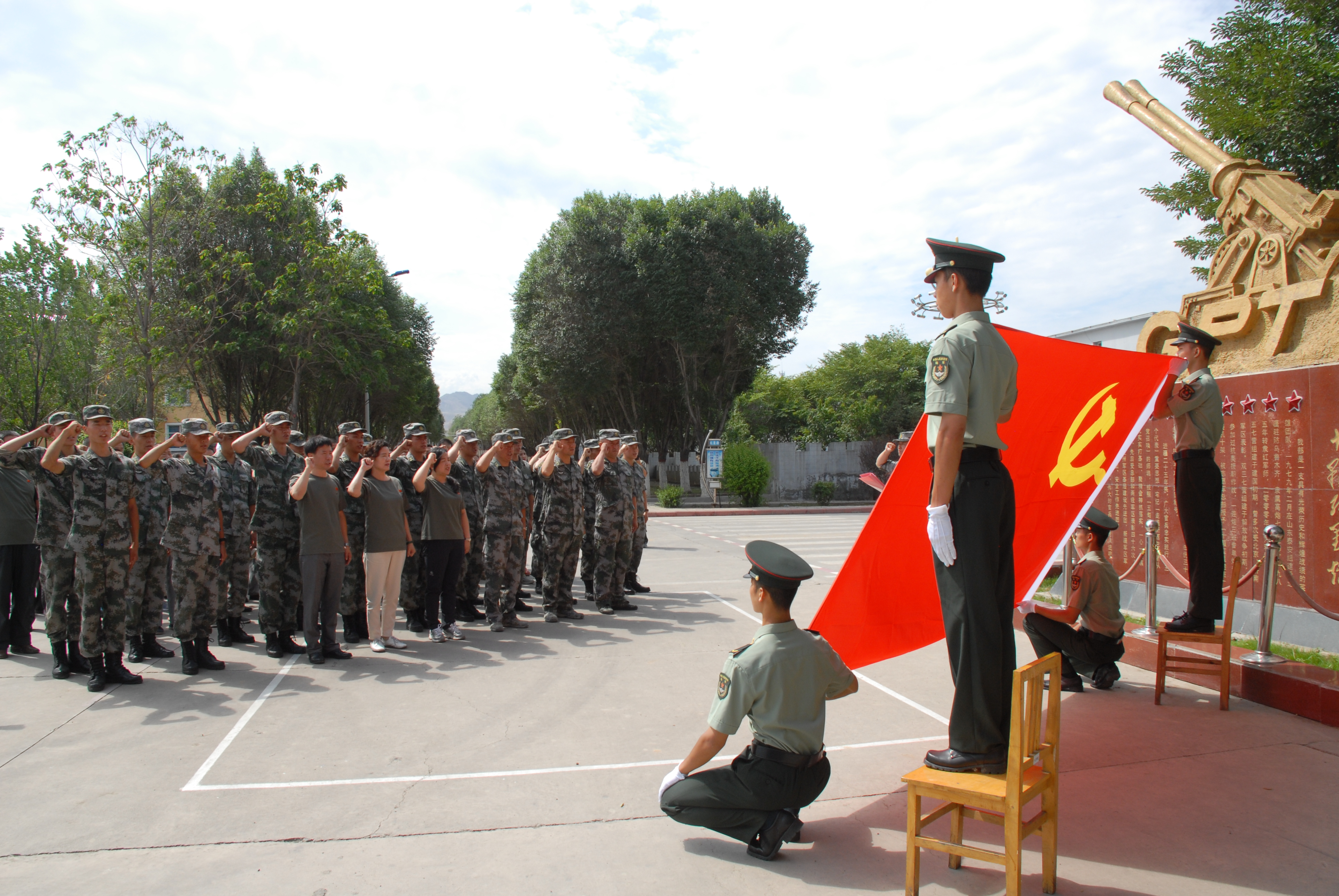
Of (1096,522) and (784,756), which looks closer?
(784,756)

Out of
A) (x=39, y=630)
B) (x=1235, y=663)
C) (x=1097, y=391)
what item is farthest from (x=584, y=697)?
(x=39, y=630)

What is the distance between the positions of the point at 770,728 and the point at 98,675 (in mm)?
5491

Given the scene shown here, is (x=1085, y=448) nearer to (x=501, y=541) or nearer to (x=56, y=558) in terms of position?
(x=501, y=541)

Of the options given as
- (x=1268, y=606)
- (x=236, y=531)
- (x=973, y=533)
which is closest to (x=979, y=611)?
(x=973, y=533)

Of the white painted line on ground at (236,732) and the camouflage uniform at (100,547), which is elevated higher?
the camouflage uniform at (100,547)

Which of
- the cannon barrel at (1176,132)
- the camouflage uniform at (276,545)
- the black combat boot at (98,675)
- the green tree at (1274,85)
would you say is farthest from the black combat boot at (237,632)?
the green tree at (1274,85)

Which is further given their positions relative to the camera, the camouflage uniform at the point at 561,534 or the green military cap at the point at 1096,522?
the camouflage uniform at the point at 561,534

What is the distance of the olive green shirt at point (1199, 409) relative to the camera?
542 cm

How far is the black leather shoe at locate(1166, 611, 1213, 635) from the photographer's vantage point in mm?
5418

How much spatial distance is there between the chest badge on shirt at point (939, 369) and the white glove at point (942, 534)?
1.64 ft

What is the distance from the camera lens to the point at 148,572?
22.2ft

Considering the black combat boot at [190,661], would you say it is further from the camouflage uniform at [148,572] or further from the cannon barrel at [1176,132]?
the cannon barrel at [1176,132]

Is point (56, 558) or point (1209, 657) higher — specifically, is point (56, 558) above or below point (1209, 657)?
above

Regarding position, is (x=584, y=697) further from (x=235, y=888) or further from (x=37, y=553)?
(x=37, y=553)
